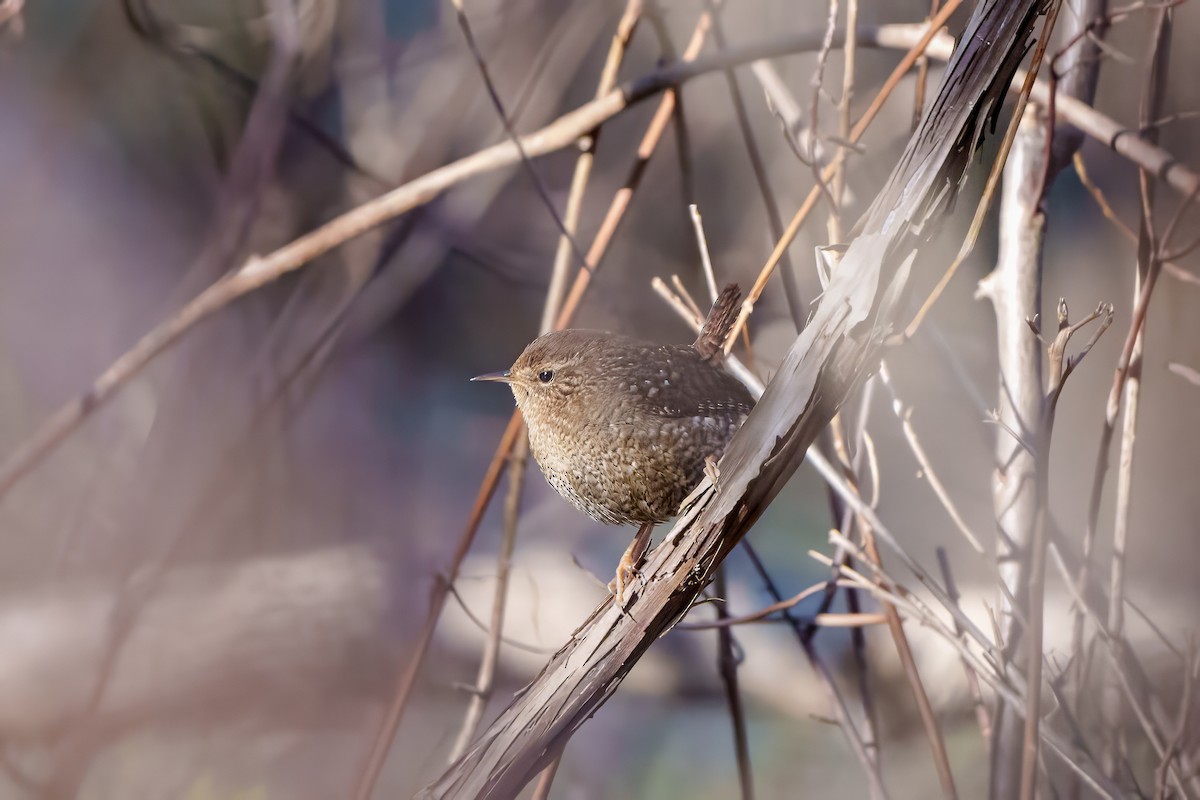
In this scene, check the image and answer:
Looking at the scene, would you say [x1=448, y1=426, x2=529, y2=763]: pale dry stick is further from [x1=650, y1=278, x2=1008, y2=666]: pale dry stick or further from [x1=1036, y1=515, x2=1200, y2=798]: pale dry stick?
[x1=1036, y1=515, x2=1200, y2=798]: pale dry stick

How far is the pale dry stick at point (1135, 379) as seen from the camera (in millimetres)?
1146

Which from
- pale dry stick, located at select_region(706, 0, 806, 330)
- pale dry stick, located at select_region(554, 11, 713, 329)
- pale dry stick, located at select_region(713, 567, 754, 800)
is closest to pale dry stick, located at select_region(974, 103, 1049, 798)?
pale dry stick, located at select_region(706, 0, 806, 330)

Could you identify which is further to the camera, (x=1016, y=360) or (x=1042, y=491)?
(x=1016, y=360)

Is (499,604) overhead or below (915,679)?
overhead

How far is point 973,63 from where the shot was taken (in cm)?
70

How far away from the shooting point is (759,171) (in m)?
1.41

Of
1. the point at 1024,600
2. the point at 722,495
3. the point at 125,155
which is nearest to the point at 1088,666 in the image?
the point at 1024,600

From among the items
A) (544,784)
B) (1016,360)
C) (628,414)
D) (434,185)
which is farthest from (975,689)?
(434,185)

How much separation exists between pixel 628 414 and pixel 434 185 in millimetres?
718

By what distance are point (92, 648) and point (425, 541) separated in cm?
64

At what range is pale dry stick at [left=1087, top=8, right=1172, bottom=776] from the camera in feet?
3.76

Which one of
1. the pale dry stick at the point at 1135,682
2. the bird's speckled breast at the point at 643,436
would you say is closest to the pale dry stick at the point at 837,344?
the bird's speckled breast at the point at 643,436

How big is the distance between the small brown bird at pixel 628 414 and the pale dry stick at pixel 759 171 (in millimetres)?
260

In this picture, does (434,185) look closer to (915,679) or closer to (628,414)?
(628,414)
